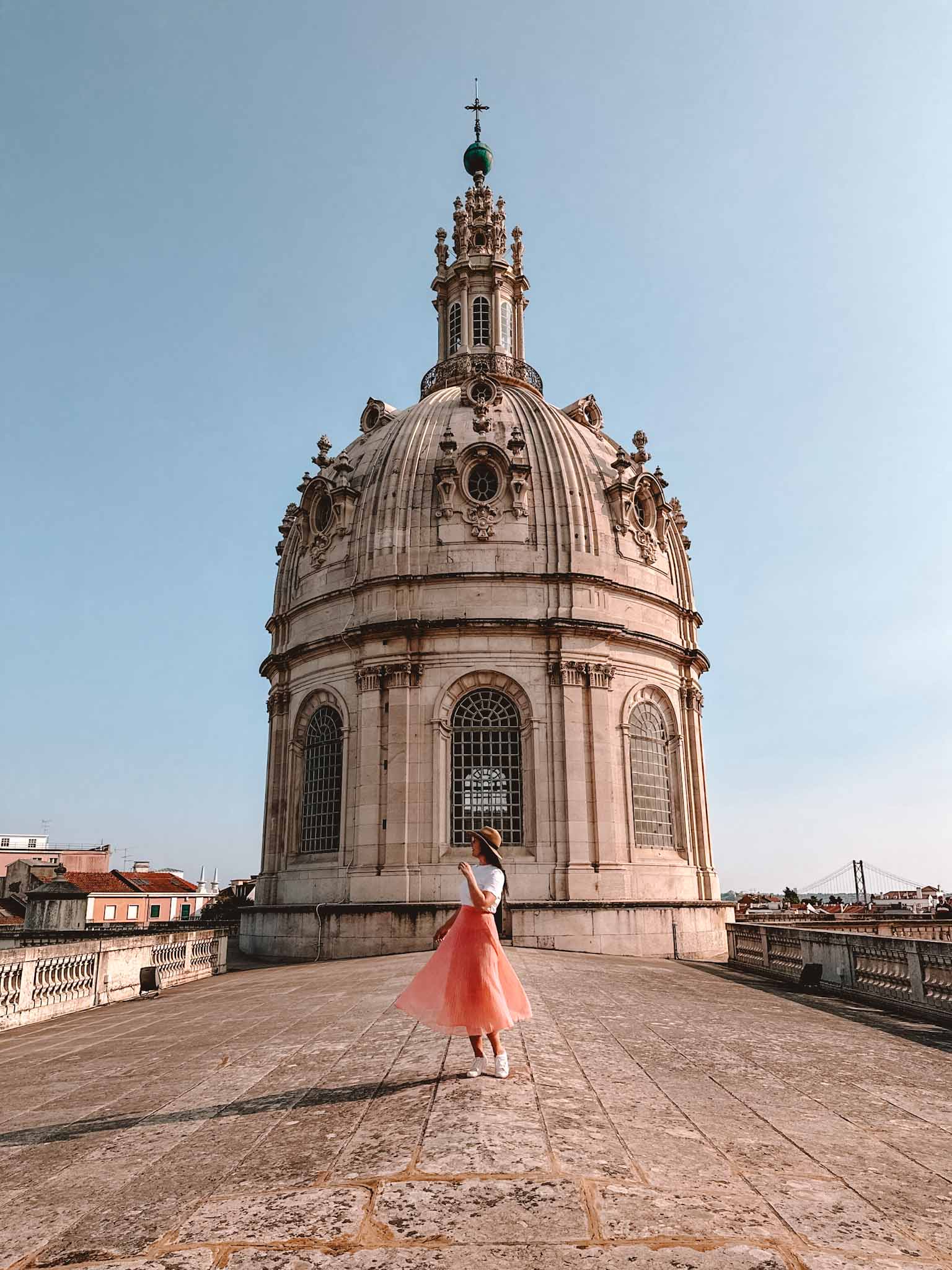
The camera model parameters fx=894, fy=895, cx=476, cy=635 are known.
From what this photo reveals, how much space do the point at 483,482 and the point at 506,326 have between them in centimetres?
1375

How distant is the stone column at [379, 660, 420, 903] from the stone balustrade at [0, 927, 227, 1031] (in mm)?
5396

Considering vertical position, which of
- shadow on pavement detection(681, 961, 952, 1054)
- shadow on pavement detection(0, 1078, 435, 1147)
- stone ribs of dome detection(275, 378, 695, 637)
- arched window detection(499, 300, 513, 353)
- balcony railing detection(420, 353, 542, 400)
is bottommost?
shadow on pavement detection(681, 961, 952, 1054)

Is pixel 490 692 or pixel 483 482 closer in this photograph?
pixel 490 692

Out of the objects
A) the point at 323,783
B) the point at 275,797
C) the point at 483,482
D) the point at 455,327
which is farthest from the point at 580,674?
the point at 455,327

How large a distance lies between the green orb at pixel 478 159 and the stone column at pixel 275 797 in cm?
2963

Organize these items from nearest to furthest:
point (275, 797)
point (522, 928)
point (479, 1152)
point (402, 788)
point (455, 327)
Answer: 1. point (479, 1152)
2. point (522, 928)
3. point (402, 788)
4. point (275, 797)
5. point (455, 327)

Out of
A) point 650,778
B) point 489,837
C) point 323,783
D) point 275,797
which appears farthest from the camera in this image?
point 275,797

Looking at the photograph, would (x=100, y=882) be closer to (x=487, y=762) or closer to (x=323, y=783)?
(x=323, y=783)

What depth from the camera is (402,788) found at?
2545 centimetres

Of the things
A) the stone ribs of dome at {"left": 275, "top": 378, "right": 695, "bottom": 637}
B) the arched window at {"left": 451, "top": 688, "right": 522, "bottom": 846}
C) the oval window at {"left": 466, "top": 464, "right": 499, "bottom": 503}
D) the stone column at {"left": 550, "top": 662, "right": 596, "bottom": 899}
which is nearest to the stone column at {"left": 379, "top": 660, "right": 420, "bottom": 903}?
the arched window at {"left": 451, "top": 688, "right": 522, "bottom": 846}

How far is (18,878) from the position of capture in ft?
177

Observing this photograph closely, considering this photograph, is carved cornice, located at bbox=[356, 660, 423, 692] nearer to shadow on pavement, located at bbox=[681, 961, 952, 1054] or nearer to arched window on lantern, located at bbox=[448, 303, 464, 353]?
shadow on pavement, located at bbox=[681, 961, 952, 1054]

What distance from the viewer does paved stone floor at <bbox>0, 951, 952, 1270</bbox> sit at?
4160 mm

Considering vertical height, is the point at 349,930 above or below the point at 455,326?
below
